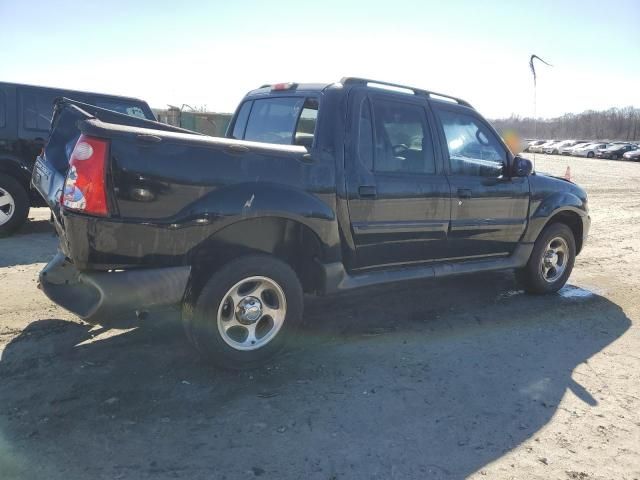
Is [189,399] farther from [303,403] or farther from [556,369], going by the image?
[556,369]

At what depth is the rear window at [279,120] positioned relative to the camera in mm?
4031

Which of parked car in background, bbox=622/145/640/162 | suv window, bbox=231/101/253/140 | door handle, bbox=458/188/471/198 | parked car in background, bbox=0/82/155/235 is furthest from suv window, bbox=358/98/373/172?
parked car in background, bbox=622/145/640/162

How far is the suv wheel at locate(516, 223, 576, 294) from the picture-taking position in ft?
17.7

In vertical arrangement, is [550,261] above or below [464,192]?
below

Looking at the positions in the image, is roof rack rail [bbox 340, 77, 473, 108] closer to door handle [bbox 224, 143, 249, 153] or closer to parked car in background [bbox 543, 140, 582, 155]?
door handle [bbox 224, 143, 249, 153]

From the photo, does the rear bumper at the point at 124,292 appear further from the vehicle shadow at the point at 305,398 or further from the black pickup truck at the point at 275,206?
the vehicle shadow at the point at 305,398

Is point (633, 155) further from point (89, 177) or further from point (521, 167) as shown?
point (89, 177)

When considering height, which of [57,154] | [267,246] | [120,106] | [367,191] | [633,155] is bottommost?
[267,246]

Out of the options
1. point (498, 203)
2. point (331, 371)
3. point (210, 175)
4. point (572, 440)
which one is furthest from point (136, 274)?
point (498, 203)

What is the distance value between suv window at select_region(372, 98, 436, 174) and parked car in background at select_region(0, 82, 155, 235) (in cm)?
547

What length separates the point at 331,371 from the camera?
3.60 metres

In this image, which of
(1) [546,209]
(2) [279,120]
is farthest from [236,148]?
(1) [546,209]

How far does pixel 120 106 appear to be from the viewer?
839 cm

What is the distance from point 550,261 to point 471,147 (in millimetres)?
1759
